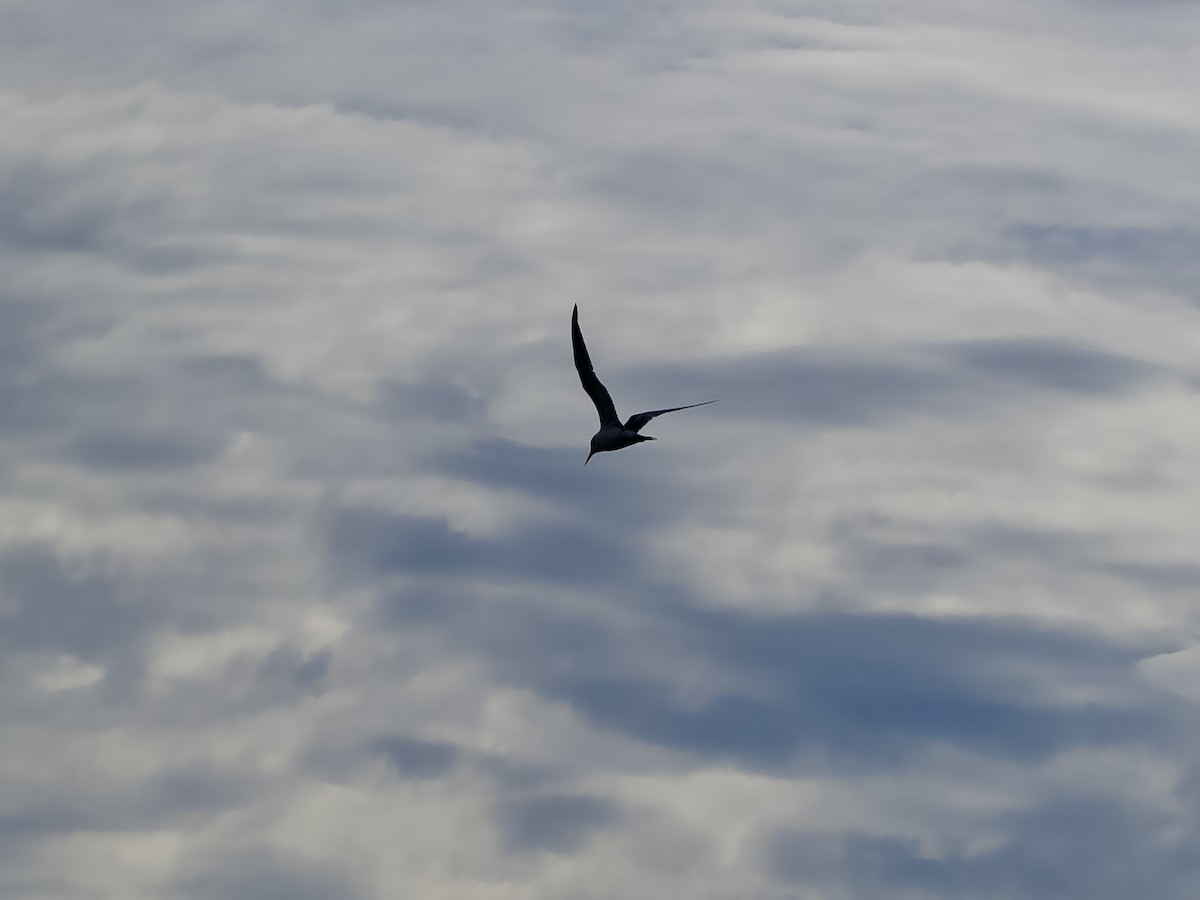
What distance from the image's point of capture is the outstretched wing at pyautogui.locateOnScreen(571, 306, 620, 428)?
76.0m

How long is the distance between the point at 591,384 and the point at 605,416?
282cm

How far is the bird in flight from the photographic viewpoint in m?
76.7

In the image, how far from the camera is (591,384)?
257ft

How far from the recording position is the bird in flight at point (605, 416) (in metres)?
76.7

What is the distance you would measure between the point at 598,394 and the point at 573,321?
705cm

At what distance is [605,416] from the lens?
80000 mm

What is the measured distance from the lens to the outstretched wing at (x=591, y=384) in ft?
249

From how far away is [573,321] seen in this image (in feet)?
240

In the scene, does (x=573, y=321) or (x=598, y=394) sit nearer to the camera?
(x=573, y=321)

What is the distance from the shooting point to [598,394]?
3098 inches
